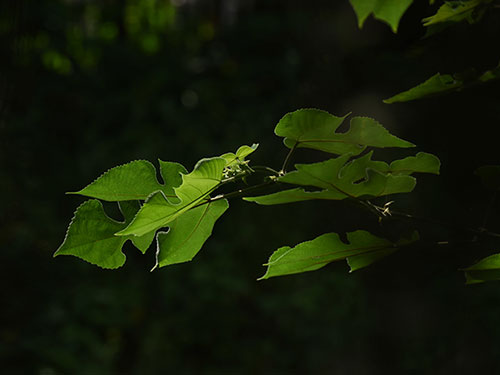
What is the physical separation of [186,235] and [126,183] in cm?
6

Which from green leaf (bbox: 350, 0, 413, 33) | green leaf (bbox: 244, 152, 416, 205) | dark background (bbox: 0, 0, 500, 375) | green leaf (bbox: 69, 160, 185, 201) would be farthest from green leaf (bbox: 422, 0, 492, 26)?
dark background (bbox: 0, 0, 500, 375)

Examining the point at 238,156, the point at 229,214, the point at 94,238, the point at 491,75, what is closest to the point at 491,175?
the point at 491,75

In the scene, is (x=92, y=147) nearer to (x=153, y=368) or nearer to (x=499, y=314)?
(x=153, y=368)

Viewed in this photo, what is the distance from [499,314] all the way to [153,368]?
144cm

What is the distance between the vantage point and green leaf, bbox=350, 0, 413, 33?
434 millimetres

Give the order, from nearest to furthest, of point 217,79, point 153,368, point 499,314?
point 499,314 < point 153,368 < point 217,79

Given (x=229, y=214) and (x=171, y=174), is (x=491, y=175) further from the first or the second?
(x=229, y=214)

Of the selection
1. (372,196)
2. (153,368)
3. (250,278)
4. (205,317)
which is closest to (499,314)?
(250,278)

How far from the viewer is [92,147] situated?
2766 mm

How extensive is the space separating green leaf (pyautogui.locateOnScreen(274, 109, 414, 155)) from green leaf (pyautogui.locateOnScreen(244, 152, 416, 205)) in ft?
0.05

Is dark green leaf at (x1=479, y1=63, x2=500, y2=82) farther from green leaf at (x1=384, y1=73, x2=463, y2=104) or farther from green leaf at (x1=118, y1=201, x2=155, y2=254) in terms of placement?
green leaf at (x1=118, y1=201, x2=155, y2=254)

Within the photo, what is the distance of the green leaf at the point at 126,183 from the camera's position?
0.42m

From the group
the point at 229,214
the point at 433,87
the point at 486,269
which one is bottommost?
the point at 229,214

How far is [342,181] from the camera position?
0.40 metres
